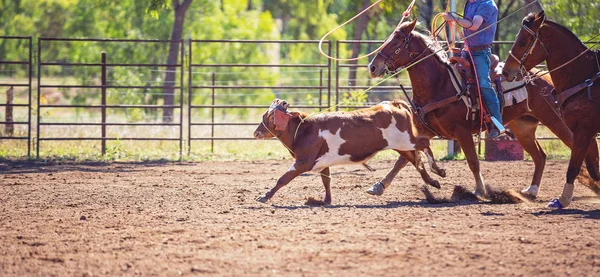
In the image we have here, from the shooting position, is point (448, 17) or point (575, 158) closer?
point (575, 158)

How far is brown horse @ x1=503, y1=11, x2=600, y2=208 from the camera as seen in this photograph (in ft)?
28.6

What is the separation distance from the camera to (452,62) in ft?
32.4

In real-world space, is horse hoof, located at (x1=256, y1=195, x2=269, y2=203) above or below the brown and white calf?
below

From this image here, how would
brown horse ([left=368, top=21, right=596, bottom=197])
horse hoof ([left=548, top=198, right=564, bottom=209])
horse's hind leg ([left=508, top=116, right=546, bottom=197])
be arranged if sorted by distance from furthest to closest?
1. horse's hind leg ([left=508, top=116, right=546, bottom=197])
2. brown horse ([left=368, top=21, right=596, bottom=197])
3. horse hoof ([left=548, top=198, right=564, bottom=209])

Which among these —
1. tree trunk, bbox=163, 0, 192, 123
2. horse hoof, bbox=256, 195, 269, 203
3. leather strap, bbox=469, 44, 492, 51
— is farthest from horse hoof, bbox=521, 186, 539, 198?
tree trunk, bbox=163, 0, 192, 123

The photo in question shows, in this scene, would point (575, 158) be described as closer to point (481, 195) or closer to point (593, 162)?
point (593, 162)

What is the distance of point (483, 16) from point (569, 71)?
4.20 feet

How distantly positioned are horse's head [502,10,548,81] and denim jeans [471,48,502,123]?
0.60 metres

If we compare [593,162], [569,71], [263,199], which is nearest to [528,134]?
[593,162]

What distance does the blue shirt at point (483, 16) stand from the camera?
9664 millimetres

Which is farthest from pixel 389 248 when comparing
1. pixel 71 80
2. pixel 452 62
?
pixel 71 80

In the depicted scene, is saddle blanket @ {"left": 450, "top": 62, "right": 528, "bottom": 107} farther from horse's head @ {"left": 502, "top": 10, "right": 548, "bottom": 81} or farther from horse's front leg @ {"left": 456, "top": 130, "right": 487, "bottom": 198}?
horse's head @ {"left": 502, "top": 10, "right": 548, "bottom": 81}

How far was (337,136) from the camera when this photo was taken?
955cm

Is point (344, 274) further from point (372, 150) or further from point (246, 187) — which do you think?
point (246, 187)
